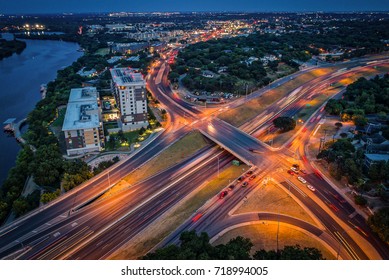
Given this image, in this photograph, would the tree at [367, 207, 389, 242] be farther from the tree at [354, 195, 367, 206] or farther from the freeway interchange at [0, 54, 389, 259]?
the tree at [354, 195, 367, 206]

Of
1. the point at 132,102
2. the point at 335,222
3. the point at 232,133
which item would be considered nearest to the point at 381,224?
the point at 335,222

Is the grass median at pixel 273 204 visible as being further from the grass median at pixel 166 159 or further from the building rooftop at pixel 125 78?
the building rooftop at pixel 125 78

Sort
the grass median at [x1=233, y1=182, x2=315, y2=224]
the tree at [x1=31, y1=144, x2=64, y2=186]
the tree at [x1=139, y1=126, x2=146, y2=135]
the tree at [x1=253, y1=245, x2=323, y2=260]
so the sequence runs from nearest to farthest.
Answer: the tree at [x1=253, y1=245, x2=323, y2=260]
the grass median at [x1=233, y1=182, x2=315, y2=224]
the tree at [x1=31, y1=144, x2=64, y2=186]
the tree at [x1=139, y1=126, x2=146, y2=135]

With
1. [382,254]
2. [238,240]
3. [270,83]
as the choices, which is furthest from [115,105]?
[382,254]

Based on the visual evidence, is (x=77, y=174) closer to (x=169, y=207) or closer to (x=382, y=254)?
(x=169, y=207)

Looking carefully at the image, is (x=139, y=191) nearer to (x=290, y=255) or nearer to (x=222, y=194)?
(x=222, y=194)

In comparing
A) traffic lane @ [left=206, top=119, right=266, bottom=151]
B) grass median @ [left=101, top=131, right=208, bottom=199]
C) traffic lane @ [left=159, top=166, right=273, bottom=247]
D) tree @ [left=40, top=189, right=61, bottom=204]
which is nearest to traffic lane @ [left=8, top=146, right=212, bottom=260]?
grass median @ [left=101, top=131, right=208, bottom=199]

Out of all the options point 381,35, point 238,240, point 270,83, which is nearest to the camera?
point 238,240
